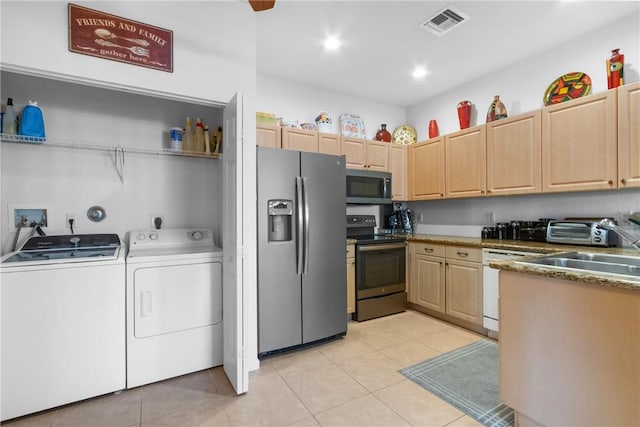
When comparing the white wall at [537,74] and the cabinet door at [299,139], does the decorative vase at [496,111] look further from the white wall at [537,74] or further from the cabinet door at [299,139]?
the cabinet door at [299,139]

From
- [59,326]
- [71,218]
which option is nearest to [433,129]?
[71,218]

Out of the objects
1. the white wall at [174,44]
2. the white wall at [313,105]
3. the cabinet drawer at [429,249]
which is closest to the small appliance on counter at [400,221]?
the cabinet drawer at [429,249]

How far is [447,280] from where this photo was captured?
123 inches

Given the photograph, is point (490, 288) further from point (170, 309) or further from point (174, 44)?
point (174, 44)

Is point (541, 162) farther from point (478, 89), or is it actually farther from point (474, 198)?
point (478, 89)

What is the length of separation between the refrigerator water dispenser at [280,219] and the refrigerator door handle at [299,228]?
0.06 metres

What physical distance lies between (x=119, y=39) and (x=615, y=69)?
3678 mm

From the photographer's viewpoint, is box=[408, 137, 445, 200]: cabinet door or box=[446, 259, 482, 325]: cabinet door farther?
box=[408, 137, 445, 200]: cabinet door

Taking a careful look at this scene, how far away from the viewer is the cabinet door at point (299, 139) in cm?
318

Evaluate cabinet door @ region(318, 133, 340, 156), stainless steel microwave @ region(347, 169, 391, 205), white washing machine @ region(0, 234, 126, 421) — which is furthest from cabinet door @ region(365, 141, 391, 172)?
white washing machine @ region(0, 234, 126, 421)

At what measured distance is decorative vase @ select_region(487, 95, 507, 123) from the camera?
10.1 ft

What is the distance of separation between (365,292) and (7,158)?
320 centimetres

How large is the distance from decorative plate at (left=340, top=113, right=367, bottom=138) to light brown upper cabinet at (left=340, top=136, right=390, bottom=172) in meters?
0.32

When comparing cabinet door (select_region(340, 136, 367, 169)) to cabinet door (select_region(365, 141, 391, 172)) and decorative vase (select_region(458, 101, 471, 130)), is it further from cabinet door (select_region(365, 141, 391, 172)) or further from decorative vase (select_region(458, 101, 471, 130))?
decorative vase (select_region(458, 101, 471, 130))
